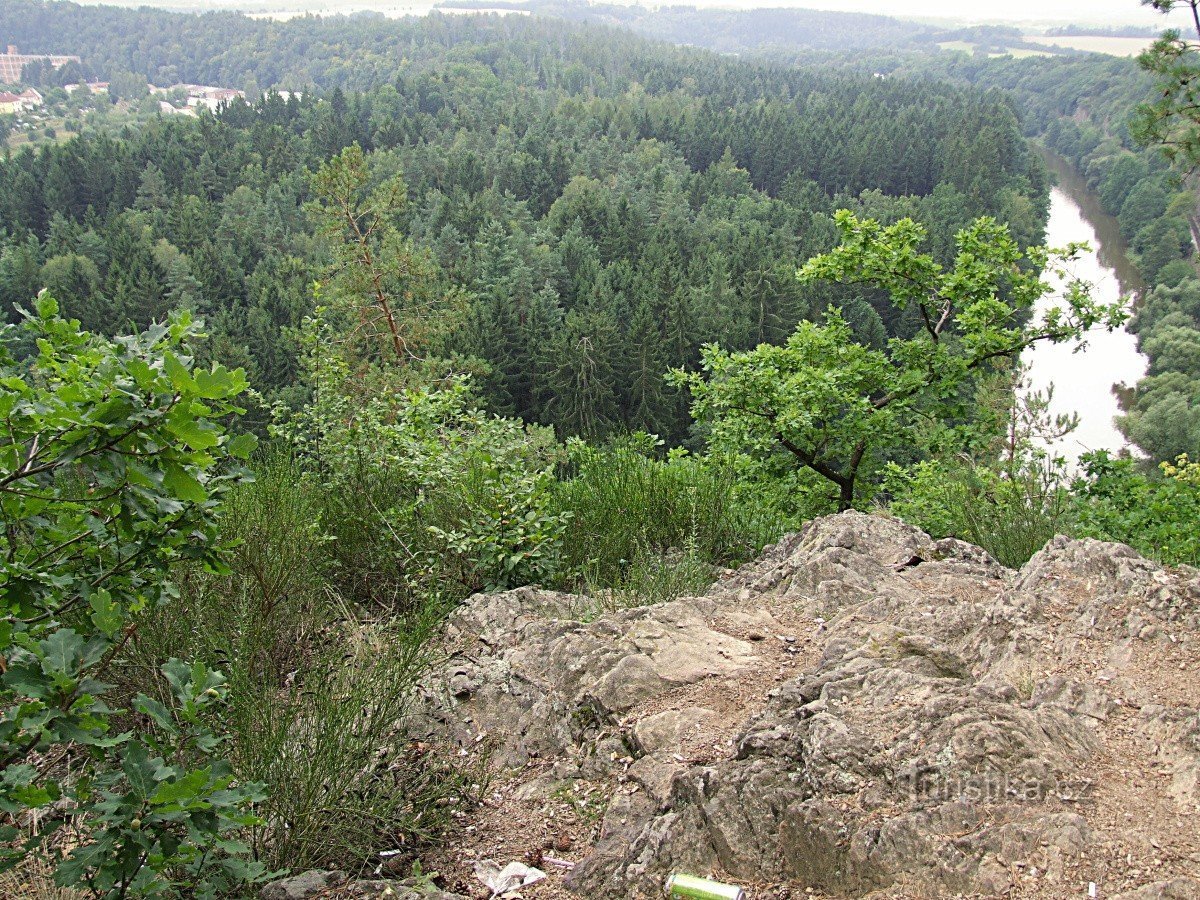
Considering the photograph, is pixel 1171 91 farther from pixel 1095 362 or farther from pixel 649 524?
pixel 1095 362

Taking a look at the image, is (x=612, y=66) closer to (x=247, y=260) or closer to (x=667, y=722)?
(x=247, y=260)

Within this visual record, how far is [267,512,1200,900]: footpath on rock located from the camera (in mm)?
2422

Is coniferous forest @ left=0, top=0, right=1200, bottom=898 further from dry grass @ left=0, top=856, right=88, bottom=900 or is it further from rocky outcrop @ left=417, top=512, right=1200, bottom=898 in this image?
rocky outcrop @ left=417, top=512, right=1200, bottom=898

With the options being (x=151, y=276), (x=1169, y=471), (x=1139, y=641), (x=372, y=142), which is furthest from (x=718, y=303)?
(x=372, y=142)

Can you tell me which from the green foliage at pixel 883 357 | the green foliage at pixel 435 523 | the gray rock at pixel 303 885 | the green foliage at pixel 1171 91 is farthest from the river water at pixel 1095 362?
the gray rock at pixel 303 885

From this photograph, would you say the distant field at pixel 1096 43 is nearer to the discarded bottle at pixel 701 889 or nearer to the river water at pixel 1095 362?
the river water at pixel 1095 362

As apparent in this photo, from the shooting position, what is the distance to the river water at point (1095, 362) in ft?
124

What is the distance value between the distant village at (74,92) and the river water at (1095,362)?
122507 mm

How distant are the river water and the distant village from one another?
122507 mm

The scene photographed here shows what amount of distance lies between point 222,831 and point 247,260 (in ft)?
218

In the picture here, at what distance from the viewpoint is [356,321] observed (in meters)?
17.0

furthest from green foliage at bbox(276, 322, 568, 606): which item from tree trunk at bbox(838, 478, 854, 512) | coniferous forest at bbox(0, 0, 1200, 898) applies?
tree trunk at bbox(838, 478, 854, 512)

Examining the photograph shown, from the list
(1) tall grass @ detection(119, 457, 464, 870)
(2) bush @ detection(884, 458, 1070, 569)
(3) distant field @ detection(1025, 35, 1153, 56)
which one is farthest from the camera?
(3) distant field @ detection(1025, 35, 1153, 56)

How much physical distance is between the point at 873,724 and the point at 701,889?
773mm
